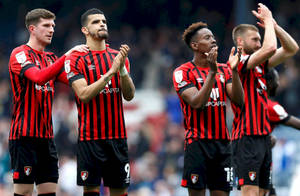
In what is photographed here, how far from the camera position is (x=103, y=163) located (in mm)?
6902

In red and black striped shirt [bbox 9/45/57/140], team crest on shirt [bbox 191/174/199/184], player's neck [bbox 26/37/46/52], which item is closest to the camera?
team crest on shirt [bbox 191/174/199/184]

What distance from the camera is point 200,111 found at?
7.25m

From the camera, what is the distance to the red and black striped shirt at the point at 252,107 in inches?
294

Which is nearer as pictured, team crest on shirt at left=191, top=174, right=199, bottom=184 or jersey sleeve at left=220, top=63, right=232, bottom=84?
team crest on shirt at left=191, top=174, right=199, bottom=184

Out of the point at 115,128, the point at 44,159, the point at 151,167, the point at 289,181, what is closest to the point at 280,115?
the point at 115,128

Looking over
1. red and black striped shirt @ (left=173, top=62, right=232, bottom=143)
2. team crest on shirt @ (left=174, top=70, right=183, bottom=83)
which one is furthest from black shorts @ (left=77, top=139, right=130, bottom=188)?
team crest on shirt @ (left=174, top=70, right=183, bottom=83)

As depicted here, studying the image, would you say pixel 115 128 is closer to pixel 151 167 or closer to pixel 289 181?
pixel 289 181

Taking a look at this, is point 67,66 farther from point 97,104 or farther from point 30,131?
point 30,131

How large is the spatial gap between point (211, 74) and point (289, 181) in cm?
592

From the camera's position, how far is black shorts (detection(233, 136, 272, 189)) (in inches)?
288

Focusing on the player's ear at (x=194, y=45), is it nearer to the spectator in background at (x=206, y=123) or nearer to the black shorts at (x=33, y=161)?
the spectator in background at (x=206, y=123)

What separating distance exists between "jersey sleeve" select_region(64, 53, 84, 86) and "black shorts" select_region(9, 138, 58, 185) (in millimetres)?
909

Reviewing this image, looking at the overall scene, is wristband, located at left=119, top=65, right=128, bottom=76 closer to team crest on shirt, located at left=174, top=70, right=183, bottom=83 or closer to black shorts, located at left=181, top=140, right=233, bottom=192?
team crest on shirt, located at left=174, top=70, right=183, bottom=83

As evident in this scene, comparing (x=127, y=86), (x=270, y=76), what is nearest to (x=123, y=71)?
(x=127, y=86)
